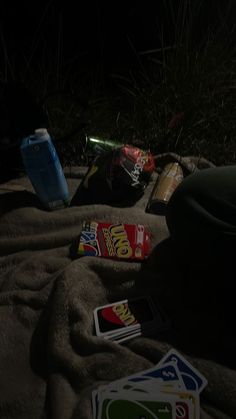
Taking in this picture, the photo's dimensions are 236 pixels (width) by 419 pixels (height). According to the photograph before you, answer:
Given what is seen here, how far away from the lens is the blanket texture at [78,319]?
1.10 meters

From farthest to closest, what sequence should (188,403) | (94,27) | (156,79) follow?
(156,79), (94,27), (188,403)

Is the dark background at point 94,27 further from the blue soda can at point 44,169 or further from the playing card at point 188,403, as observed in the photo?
the playing card at point 188,403

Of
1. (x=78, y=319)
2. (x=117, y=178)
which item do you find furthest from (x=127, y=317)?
(x=117, y=178)

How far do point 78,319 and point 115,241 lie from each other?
1.10ft

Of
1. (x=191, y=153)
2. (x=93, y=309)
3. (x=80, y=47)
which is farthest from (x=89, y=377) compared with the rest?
(x=80, y=47)

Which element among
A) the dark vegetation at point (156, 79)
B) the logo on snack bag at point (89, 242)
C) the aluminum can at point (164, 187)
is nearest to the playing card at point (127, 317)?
the logo on snack bag at point (89, 242)

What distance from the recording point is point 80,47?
2305 mm

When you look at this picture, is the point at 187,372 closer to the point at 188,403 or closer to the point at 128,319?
the point at 188,403

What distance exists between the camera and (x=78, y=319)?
4.05 feet

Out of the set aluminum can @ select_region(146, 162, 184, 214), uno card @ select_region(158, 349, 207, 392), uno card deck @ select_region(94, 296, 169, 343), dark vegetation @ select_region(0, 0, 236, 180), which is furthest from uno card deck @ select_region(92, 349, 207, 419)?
dark vegetation @ select_region(0, 0, 236, 180)

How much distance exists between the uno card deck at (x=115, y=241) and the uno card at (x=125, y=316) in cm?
17

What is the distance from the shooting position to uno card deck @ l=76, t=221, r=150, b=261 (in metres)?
1.42

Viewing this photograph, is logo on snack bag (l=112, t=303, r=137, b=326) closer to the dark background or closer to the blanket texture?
the blanket texture

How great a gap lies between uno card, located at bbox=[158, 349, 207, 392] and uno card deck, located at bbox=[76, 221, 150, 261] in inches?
14.6
